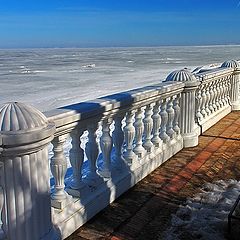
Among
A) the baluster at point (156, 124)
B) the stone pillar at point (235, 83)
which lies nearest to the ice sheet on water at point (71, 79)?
the stone pillar at point (235, 83)

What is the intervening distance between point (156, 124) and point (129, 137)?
2.47ft

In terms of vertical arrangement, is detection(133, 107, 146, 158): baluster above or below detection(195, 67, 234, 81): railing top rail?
below

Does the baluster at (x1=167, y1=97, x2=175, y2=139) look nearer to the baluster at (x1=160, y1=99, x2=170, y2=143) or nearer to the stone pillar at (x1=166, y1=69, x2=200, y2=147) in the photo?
the baluster at (x1=160, y1=99, x2=170, y2=143)

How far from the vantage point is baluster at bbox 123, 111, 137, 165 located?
383 centimetres

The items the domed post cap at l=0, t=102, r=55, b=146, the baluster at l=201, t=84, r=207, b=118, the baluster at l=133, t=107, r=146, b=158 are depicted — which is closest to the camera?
the domed post cap at l=0, t=102, r=55, b=146

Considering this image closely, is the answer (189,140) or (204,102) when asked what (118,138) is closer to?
(189,140)

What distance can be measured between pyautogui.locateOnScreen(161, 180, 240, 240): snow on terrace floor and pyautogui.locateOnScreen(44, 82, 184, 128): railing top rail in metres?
1.14

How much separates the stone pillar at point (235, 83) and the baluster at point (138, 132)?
4.63m

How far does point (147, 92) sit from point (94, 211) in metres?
1.43

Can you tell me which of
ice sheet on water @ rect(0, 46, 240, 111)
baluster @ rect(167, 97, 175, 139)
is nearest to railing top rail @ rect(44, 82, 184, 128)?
baluster @ rect(167, 97, 175, 139)

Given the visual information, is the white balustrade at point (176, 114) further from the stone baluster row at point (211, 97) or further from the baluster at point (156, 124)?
the stone baluster row at point (211, 97)

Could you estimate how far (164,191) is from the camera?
389cm

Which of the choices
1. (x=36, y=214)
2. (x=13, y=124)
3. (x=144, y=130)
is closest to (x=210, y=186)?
(x=144, y=130)

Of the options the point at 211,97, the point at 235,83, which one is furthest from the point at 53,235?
the point at 235,83
